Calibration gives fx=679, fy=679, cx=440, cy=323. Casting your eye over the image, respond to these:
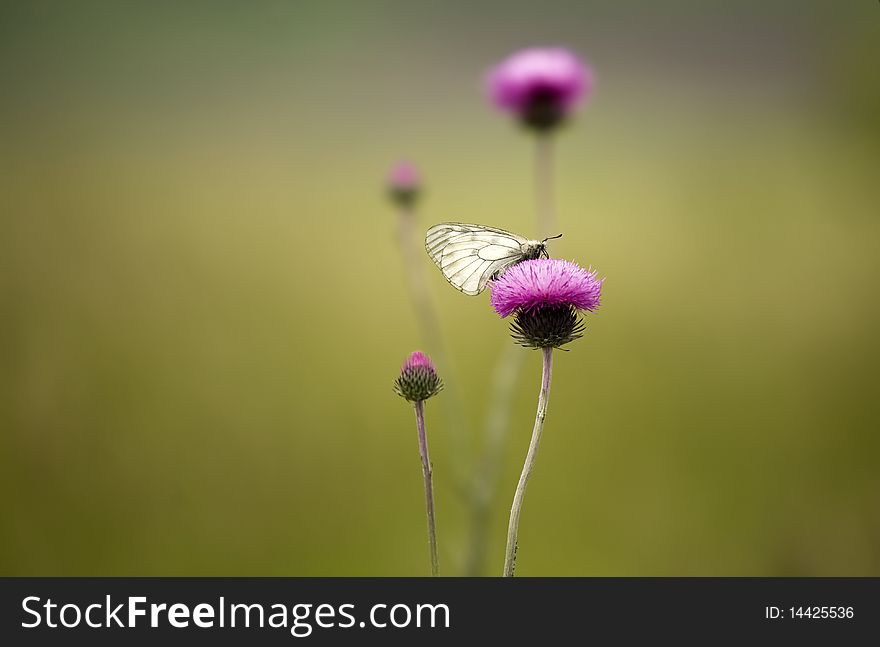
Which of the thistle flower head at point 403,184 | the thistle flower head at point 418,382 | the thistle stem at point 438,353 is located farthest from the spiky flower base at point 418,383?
the thistle flower head at point 403,184

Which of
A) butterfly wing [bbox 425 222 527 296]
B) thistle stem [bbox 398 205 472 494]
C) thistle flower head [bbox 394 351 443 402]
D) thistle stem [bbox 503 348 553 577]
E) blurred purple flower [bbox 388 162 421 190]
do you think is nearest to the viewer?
thistle stem [bbox 503 348 553 577]

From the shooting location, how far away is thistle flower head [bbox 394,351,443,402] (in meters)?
0.80

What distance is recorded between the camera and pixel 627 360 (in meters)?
2.43

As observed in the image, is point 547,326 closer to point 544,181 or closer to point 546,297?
point 546,297

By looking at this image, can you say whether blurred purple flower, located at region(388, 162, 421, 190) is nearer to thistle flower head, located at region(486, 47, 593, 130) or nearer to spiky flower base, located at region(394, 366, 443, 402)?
thistle flower head, located at region(486, 47, 593, 130)

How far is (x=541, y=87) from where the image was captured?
1.56 meters

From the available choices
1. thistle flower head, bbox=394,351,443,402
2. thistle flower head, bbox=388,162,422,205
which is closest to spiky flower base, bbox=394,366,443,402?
thistle flower head, bbox=394,351,443,402

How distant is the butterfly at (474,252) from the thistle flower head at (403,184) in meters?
0.74

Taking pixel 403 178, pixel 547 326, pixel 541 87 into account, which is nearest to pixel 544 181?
pixel 541 87

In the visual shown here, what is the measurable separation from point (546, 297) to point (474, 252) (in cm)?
14

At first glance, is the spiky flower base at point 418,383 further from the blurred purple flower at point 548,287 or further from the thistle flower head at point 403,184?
the thistle flower head at point 403,184

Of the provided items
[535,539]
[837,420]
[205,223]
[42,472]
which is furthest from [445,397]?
[205,223]

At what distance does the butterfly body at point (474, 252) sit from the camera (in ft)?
2.97

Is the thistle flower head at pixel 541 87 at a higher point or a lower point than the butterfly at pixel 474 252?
higher
